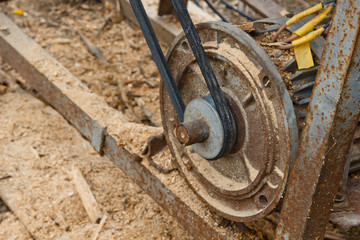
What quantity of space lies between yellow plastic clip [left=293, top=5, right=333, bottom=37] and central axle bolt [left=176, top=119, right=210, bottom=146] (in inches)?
23.5

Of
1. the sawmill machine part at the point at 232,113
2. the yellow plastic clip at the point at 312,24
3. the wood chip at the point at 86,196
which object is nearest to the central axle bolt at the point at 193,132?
the sawmill machine part at the point at 232,113

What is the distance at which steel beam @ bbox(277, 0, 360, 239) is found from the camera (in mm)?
1576

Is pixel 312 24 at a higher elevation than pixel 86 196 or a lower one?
higher

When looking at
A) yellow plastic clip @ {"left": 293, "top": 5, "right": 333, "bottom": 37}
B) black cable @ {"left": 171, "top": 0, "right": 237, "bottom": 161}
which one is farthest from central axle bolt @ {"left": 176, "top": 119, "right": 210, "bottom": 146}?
yellow plastic clip @ {"left": 293, "top": 5, "right": 333, "bottom": 37}

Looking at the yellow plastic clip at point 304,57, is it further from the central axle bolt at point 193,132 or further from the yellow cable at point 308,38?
the central axle bolt at point 193,132

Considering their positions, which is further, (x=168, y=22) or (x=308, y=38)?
(x=168, y=22)

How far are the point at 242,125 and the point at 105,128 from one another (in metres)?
1.09

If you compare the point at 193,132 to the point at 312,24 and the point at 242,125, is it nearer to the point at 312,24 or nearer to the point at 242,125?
the point at 242,125

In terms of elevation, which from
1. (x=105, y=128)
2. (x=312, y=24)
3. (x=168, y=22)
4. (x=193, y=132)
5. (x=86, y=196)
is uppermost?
(x=312, y=24)

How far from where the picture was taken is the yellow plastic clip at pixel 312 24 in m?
1.97

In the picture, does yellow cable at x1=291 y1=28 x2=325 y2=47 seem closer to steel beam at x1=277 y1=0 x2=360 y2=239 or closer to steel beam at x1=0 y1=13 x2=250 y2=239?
steel beam at x1=277 y1=0 x2=360 y2=239

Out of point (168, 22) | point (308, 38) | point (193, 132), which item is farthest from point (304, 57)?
point (168, 22)

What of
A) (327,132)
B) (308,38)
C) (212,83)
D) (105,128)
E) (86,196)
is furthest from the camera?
(86,196)

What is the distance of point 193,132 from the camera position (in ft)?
7.05
